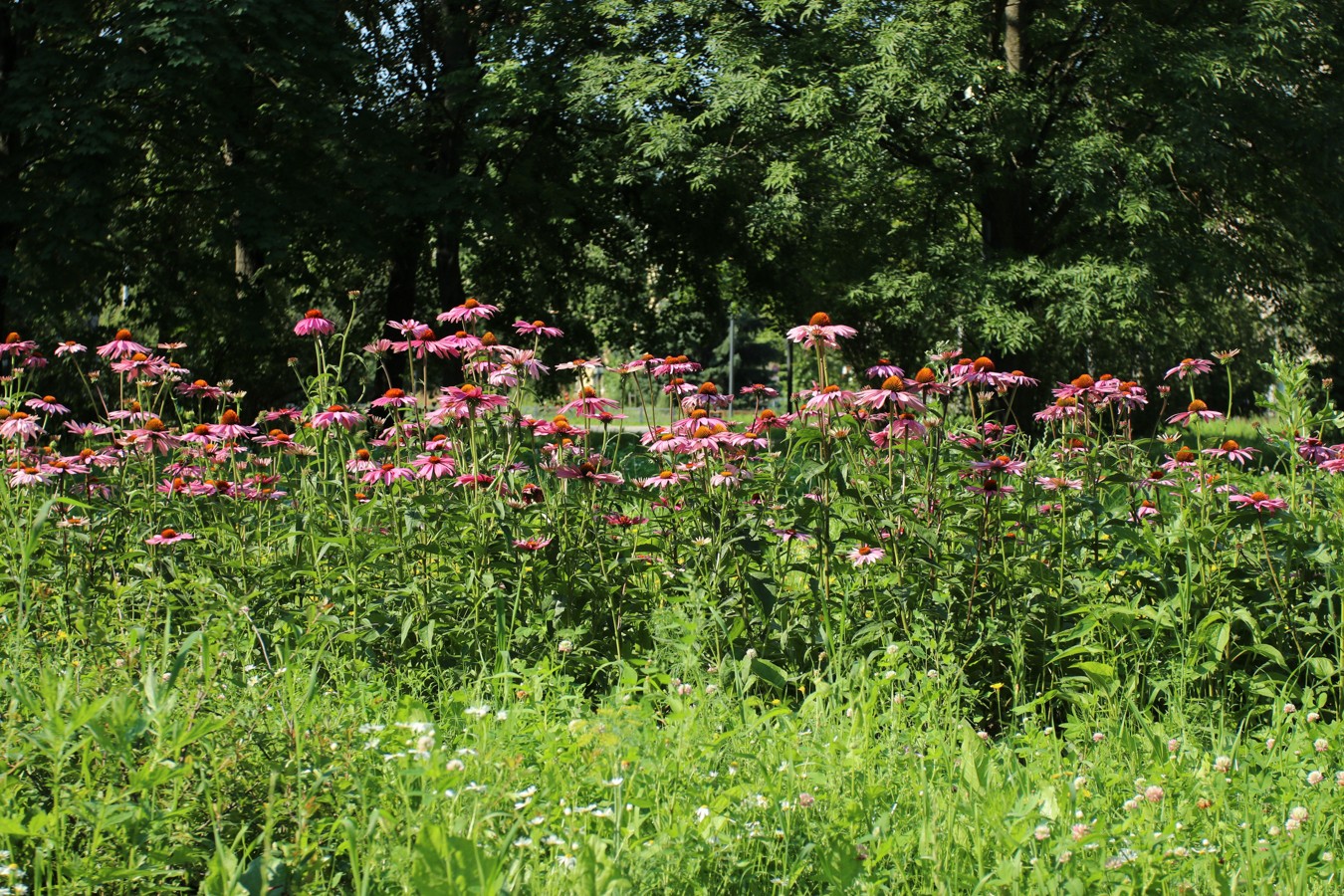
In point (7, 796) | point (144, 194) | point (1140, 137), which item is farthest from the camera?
point (144, 194)

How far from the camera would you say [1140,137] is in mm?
13180

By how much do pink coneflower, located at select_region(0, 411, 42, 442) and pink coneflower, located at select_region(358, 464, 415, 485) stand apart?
3.77 feet

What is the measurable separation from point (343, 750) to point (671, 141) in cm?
1209

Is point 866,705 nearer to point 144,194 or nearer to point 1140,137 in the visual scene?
point 1140,137

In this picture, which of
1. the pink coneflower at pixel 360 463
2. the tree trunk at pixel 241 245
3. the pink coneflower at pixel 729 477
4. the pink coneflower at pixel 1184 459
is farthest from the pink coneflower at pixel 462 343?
the tree trunk at pixel 241 245

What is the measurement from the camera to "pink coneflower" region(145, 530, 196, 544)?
3654 mm

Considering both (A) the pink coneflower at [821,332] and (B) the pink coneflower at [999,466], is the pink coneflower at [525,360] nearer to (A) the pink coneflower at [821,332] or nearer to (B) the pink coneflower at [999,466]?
(A) the pink coneflower at [821,332]

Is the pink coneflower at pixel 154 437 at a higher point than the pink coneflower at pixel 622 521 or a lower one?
higher

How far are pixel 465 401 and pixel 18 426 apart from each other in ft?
5.08

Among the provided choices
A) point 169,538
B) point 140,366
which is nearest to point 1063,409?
point 169,538

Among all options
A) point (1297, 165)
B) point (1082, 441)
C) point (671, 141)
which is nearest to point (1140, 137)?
point (1297, 165)

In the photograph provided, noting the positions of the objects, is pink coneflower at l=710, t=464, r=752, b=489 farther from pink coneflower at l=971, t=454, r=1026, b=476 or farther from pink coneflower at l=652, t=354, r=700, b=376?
pink coneflower at l=971, t=454, r=1026, b=476

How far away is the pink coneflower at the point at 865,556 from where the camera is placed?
3.41m

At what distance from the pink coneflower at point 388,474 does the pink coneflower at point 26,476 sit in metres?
1.04
